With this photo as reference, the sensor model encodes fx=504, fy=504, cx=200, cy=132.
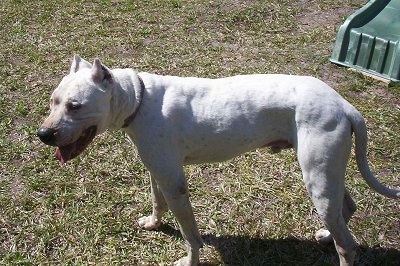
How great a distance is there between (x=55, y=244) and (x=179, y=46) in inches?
144

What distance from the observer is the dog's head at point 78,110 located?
2.85m

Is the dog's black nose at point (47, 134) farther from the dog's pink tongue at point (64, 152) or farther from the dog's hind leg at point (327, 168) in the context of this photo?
the dog's hind leg at point (327, 168)

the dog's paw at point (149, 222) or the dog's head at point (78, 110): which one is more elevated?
the dog's head at point (78, 110)

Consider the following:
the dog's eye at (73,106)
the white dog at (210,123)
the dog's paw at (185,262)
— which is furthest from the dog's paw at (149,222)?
the dog's eye at (73,106)

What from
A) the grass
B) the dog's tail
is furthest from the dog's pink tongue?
the dog's tail

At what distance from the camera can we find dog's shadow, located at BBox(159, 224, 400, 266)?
142 inches

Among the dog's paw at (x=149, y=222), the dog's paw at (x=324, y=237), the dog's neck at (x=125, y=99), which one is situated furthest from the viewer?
the dog's paw at (x=149, y=222)

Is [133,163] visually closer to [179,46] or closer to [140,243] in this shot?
[140,243]

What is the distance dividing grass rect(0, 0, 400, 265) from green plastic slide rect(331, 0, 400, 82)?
0.19m

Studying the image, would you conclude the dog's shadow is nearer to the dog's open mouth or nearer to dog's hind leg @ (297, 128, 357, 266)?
dog's hind leg @ (297, 128, 357, 266)

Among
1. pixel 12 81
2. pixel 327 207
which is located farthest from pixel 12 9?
pixel 327 207

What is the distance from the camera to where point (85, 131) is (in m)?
2.94

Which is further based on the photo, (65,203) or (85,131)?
(65,203)

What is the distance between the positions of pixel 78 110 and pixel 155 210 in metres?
1.24
